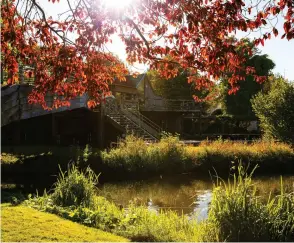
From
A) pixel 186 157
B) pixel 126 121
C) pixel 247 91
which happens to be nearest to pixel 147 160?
pixel 186 157

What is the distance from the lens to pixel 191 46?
6.30 meters

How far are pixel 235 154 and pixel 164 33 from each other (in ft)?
48.5

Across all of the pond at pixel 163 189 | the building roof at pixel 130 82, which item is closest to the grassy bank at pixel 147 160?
the pond at pixel 163 189

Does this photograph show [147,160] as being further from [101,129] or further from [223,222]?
[223,222]

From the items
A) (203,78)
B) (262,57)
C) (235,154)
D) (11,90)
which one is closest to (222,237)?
(203,78)

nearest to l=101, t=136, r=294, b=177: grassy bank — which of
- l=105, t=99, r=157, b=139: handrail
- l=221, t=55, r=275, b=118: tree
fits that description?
l=105, t=99, r=157, b=139: handrail

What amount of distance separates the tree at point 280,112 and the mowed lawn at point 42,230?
20.9 meters

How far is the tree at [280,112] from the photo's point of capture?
2538 cm

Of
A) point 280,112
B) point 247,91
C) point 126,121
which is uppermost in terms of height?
point 247,91

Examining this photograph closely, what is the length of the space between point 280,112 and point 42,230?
867 inches

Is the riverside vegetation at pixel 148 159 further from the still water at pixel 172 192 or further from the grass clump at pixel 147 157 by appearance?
the still water at pixel 172 192

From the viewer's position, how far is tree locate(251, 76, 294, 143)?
25.4 m

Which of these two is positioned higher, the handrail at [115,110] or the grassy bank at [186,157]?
the handrail at [115,110]

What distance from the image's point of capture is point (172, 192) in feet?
49.5
